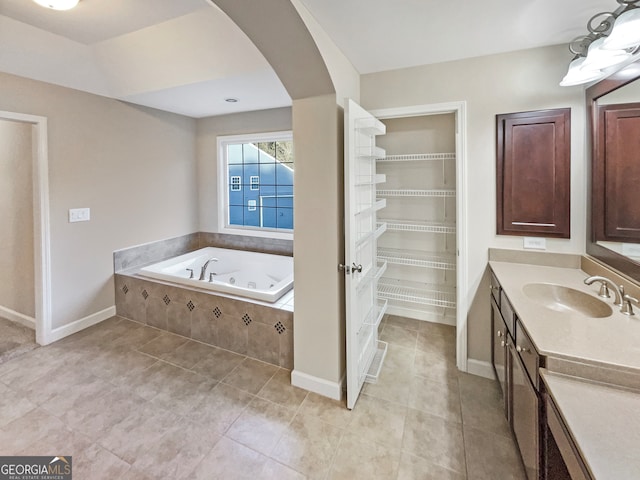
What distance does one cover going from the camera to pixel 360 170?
78.5 inches

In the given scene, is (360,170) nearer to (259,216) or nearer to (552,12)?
(552,12)

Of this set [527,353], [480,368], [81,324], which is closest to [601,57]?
[527,353]

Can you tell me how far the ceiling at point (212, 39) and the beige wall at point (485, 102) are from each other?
0.09 m

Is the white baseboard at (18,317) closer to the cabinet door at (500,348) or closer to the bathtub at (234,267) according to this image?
the bathtub at (234,267)

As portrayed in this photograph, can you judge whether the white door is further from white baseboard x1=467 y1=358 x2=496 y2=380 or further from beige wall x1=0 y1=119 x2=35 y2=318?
beige wall x1=0 y1=119 x2=35 y2=318

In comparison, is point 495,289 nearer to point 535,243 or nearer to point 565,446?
point 535,243

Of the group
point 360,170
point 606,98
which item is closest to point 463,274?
point 360,170

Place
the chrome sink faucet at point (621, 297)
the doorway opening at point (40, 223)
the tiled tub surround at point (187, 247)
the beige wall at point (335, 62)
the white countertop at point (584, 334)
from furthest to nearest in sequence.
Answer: the tiled tub surround at point (187, 247) → the doorway opening at point (40, 223) → the beige wall at point (335, 62) → the chrome sink faucet at point (621, 297) → the white countertop at point (584, 334)

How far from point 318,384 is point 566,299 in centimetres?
162

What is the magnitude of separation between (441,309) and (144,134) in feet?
12.8

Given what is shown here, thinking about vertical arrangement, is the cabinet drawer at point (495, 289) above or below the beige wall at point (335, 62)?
below

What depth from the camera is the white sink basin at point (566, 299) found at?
59.1 inches

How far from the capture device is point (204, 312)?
2.73 meters

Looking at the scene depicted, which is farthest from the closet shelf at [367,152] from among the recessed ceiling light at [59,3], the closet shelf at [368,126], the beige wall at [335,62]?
the recessed ceiling light at [59,3]
